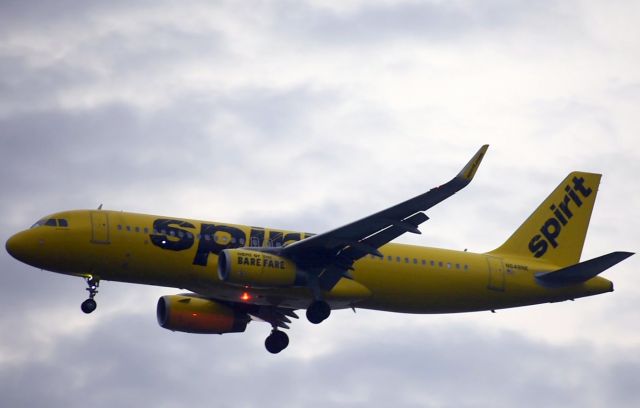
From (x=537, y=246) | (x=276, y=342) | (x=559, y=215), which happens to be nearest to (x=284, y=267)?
(x=276, y=342)

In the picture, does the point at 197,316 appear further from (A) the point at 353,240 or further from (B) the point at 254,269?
(A) the point at 353,240

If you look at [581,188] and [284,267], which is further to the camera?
[581,188]

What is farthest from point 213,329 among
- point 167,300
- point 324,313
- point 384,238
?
point 384,238

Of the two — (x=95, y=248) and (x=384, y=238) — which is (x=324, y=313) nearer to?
(x=384, y=238)

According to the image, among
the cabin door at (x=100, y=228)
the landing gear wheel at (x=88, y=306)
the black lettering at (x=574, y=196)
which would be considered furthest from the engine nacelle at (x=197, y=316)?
the black lettering at (x=574, y=196)

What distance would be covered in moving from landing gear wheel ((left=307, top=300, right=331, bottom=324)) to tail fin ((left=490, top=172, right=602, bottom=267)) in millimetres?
9313

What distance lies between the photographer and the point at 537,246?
182 feet

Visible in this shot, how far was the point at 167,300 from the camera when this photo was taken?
53.5 m

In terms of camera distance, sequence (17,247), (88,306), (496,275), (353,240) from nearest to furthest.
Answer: (353,240)
(17,247)
(88,306)
(496,275)

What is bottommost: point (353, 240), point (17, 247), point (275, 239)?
point (353, 240)

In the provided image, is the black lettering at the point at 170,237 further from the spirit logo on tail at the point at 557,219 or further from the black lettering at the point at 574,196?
the black lettering at the point at 574,196

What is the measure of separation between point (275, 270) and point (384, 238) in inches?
172

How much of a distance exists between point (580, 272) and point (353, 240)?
1052cm

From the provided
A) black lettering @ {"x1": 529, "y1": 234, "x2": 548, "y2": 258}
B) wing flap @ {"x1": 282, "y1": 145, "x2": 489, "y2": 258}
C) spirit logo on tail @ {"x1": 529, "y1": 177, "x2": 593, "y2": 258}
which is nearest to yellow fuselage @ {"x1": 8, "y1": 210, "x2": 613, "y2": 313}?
black lettering @ {"x1": 529, "y1": 234, "x2": 548, "y2": 258}
